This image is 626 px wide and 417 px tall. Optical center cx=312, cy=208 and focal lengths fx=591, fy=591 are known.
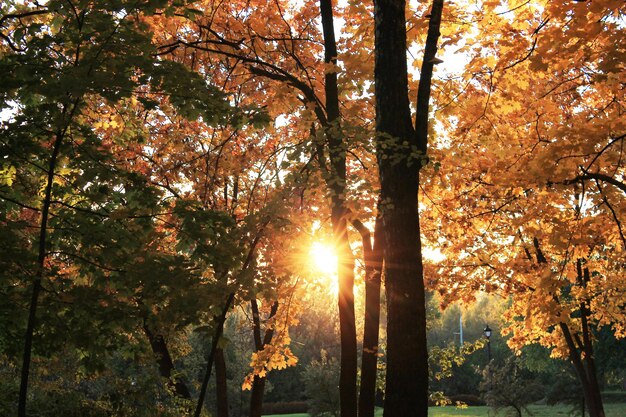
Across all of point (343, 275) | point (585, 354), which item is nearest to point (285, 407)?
point (585, 354)

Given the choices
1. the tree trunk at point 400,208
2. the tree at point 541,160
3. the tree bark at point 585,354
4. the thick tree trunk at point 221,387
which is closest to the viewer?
the tree trunk at point 400,208

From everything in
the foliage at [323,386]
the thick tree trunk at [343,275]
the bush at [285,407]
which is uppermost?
the thick tree trunk at [343,275]

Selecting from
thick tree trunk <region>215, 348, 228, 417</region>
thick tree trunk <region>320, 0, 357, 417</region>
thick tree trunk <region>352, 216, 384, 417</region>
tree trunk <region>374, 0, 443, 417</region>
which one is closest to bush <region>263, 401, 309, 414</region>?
thick tree trunk <region>215, 348, 228, 417</region>

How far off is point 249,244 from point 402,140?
2.28m

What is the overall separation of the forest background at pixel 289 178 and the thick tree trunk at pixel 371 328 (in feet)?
0.11

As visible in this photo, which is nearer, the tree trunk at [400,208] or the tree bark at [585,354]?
the tree trunk at [400,208]

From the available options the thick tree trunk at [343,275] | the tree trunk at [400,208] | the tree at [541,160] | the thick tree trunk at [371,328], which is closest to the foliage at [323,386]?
the tree at [541,160]

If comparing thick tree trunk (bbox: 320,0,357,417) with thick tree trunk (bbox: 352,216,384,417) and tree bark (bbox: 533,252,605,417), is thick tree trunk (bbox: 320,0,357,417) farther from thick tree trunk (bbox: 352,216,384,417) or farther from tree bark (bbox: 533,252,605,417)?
tree bark (bbox: 533,252,605,417)

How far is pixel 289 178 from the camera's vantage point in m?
6.96

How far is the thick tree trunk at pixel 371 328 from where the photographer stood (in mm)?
9953

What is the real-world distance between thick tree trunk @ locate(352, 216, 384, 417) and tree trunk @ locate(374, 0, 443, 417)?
3.44 metres

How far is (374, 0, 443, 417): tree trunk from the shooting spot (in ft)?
19.4

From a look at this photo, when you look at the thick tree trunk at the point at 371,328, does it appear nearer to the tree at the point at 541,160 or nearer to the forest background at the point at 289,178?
the forest background at the point at 289,178

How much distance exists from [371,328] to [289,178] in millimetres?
4267
